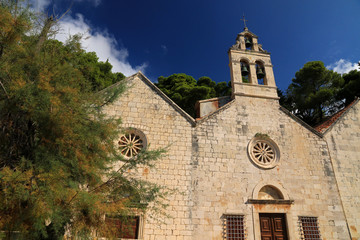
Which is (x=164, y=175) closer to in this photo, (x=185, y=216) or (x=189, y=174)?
(x=189, y=174)

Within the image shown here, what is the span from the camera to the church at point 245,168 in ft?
30.1

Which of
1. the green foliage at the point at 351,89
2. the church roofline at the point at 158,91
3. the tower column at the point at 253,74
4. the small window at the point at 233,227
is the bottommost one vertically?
the small window at the point at 233,227

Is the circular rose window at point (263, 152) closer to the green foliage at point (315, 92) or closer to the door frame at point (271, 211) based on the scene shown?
the door frame at point (271, 211)

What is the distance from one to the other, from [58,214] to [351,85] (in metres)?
20.2

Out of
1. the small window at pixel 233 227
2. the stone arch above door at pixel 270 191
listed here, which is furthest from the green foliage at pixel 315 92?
the small window at pixel 233 227

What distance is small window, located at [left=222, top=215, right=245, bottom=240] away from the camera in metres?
9.05

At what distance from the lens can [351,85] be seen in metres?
17.8

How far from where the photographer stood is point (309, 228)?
380 inches

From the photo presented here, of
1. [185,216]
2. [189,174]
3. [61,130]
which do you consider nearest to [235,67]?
[189,174]

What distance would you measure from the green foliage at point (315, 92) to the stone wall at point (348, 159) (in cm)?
620

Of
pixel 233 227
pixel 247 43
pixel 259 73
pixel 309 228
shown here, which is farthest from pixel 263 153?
pixel 247 43

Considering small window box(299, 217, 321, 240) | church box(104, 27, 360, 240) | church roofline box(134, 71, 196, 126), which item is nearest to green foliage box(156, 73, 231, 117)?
church box(104, 27, 360, 240)

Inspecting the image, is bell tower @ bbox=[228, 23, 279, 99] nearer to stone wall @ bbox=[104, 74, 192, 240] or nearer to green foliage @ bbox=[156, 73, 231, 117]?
stone wall @ bbox=[104, 74, 192, 240]

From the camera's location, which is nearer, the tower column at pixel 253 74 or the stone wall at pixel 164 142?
the stone wall at pixel 164 142
